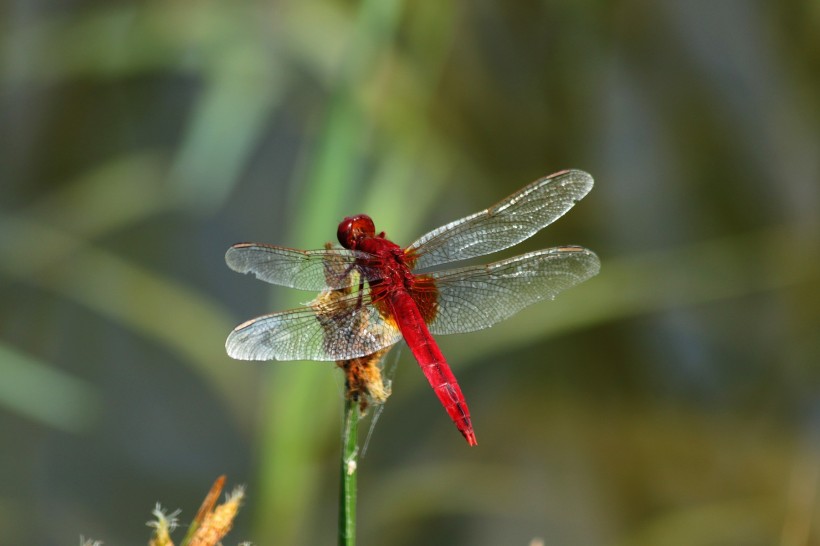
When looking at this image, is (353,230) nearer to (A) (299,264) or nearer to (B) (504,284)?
(A) (299,264)

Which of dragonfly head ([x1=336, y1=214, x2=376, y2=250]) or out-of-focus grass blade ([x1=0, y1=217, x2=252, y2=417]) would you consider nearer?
dragonfly head ([x1=336, y1=214, x2=376, y2=250])

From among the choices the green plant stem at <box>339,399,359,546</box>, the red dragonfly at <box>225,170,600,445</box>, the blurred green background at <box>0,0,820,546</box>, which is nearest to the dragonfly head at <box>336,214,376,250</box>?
the red dragonfly at <box>225,170,600,445</box>

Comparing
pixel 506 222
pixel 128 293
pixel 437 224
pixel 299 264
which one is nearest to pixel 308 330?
pixel 299 264

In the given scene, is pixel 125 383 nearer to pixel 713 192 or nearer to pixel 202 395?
pixel 202 395

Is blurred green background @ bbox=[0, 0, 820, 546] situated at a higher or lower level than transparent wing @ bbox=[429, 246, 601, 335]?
higher

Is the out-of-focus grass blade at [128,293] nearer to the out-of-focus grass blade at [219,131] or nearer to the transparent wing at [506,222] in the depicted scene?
the out-of-focus grass blade at [219,131]

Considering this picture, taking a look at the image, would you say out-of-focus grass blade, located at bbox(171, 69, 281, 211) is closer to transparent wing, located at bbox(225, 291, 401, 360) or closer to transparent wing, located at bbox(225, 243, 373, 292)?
transparent wing, located at bbox(225, 243, 373, 292)
